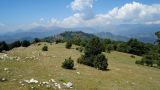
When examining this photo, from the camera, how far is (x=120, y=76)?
3662 centimetres

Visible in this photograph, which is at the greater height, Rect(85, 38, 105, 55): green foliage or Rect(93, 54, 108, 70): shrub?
Rect(85, 38, 105, 55): green foliage

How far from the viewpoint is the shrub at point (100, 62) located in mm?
41200

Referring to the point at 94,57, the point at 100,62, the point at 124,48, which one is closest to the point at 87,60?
the point at 94,57

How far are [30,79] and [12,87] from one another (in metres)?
3.33

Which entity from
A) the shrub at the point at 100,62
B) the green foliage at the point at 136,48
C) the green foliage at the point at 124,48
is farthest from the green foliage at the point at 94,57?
the green foliage at the point at 136,48

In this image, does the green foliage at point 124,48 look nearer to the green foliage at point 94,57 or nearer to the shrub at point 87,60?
the green foliage at point 94,57

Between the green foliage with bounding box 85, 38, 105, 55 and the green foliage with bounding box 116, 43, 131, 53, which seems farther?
the green foliage with bounding box 116, 43, 131, 53

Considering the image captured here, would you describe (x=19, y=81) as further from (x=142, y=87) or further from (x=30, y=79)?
(x=142, y=87)

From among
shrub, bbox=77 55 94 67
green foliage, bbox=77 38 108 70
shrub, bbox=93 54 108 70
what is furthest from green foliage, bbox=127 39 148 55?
shrub, bbox=93 54 108 70

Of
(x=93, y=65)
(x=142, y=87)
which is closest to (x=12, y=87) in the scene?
(x=142, y=87)

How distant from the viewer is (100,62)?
4159cm

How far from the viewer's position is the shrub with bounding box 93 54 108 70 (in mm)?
41200

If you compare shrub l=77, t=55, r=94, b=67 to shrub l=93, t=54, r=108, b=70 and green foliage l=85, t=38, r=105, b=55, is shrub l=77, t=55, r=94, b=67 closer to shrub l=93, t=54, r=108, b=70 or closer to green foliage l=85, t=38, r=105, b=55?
green foliage l=85, t=38, r=105, b=55

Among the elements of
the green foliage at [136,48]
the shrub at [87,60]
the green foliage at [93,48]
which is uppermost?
the green foliage at [93,48]
